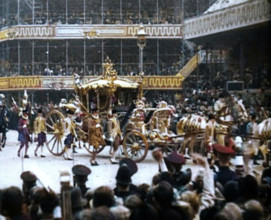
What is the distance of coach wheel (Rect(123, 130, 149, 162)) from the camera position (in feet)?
41.4

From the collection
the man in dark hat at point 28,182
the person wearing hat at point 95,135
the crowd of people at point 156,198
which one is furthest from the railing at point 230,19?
the man in dark hat at point 28,182

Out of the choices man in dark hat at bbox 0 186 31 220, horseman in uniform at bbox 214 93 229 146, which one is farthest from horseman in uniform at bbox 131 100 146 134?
man in dark hat at bbox 0 186 31 220

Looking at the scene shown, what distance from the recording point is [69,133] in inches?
527

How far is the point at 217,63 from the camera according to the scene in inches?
782

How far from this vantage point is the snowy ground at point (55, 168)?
10256mm

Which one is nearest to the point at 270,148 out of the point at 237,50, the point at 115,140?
the point at 115,140

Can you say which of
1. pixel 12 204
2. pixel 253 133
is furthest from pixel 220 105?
pixel 12 204

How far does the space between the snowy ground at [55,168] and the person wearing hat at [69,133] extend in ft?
0.56

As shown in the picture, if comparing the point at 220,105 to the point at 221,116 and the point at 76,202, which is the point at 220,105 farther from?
the point at 76,202

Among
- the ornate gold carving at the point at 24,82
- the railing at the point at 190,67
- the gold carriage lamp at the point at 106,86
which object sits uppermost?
the railing at the point at 190,67

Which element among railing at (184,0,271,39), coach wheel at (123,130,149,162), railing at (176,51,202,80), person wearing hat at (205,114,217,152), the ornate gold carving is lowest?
coach wheel at (123,130,149,162)

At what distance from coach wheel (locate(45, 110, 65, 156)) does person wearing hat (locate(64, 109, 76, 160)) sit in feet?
0.40

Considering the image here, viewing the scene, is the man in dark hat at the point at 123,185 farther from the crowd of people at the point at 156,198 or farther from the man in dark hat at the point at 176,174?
the man in dark hat at the point at 176,174

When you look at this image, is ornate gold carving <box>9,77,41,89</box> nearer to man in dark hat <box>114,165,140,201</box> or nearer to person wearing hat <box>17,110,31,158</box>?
person wearing hat <box>17,110,31,158</box>
